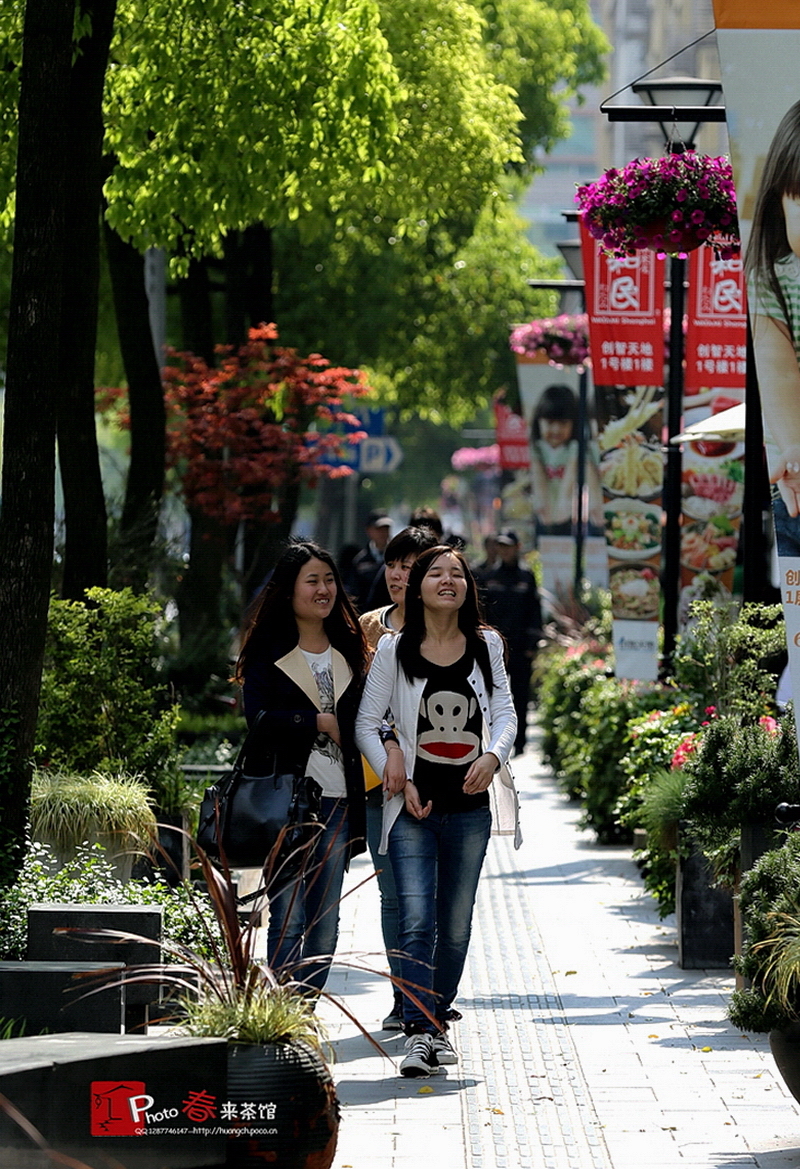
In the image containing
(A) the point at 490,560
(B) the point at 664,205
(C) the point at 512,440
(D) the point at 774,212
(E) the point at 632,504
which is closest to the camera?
(D) the point at 774,212

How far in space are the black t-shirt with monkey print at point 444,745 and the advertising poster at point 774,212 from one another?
142cm

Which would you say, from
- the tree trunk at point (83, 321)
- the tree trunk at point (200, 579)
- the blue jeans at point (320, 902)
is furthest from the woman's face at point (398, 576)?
the tree trunk at point (200, 579)

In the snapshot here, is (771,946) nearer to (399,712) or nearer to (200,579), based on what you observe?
(399,712)

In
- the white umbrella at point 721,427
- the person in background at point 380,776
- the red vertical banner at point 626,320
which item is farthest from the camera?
the red vertical banner at point 626,320

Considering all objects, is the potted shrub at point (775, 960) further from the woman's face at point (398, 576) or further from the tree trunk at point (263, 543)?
the tree trunk at point (263, 543)

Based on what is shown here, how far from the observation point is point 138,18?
423 inches

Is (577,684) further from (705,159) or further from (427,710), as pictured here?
(427,710)

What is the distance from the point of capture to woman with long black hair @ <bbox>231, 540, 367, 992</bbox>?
22.9 feet

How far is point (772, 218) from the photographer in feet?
20.2

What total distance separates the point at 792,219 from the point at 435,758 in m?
2.35

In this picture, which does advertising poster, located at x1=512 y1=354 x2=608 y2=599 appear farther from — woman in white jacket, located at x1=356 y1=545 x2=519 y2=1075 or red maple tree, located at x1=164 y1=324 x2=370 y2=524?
woman in white jacket, located at x1=356 y1=545 x2=519 y2=1075

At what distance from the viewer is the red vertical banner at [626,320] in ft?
45.8

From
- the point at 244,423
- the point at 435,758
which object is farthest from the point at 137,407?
the point at 435,758

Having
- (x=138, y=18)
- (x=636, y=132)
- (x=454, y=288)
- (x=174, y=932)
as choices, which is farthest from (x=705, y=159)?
(x=636, y=132)
